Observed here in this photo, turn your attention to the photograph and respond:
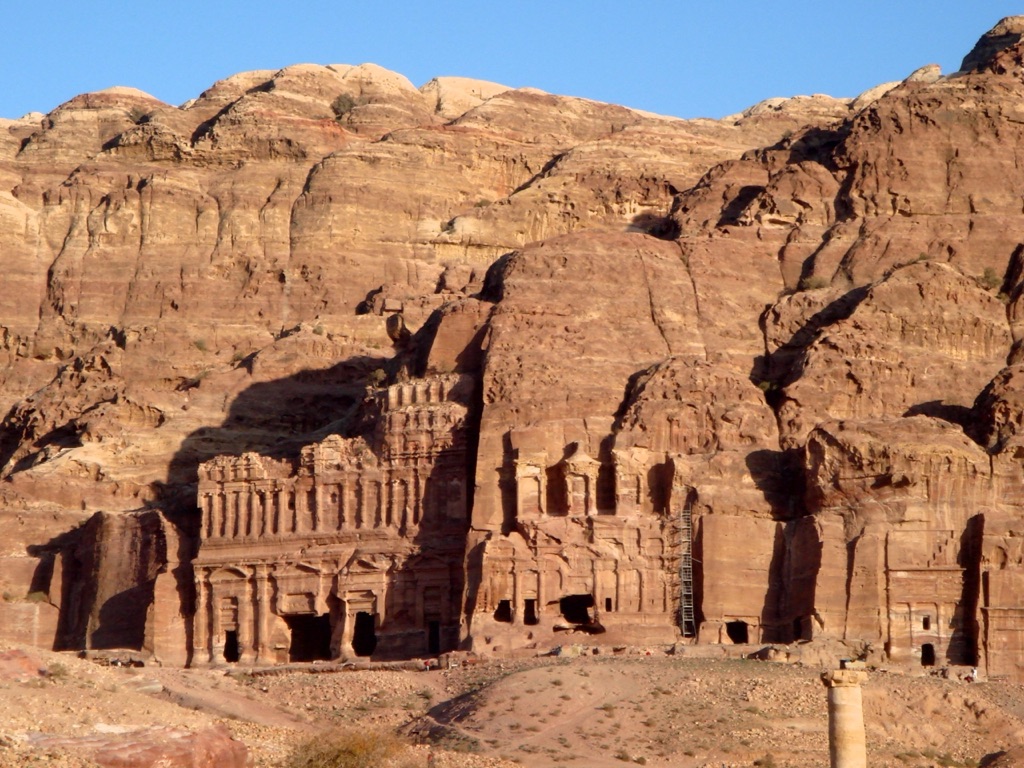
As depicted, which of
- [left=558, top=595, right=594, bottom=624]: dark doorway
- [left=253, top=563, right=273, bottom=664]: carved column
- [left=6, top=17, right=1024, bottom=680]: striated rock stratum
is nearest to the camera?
[left=6, top=17, right=1024, bottom=680]: striated rock stratum

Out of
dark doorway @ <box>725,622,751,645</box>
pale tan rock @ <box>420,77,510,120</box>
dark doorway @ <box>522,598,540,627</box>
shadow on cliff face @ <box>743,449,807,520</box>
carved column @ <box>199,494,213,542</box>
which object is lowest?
dark doorway @ <box>725,622,751,645</box>

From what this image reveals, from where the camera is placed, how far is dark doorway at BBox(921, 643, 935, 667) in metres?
77.1

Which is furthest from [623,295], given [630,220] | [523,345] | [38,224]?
[38,224]

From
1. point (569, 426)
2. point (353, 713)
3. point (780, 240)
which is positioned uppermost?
point (780, 240)

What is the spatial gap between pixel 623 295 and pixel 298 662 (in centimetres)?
1647

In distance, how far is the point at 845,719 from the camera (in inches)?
2136

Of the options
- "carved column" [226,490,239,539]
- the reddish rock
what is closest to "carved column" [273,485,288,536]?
"carved column" [226,490,239,539]

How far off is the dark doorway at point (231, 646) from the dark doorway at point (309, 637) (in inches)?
75.0

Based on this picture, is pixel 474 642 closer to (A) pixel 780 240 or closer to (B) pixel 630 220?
(A) pixel 780 240

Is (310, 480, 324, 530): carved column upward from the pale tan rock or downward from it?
downward

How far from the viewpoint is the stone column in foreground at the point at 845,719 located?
178ft

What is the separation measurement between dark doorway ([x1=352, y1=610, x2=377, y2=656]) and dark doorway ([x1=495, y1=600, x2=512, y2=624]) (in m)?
7.10

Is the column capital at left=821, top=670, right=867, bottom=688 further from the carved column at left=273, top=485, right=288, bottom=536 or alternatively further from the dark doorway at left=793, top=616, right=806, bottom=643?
the carved column at left=273, top=485, right=288, bottom=536

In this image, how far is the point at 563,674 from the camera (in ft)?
231
